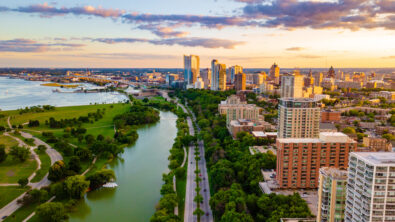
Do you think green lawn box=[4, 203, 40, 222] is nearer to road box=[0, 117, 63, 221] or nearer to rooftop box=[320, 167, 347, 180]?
road box=[0, 117, 63, 221]

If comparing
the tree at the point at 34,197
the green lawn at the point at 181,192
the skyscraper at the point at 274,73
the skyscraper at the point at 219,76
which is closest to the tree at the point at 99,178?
the tree at the point at 34,197

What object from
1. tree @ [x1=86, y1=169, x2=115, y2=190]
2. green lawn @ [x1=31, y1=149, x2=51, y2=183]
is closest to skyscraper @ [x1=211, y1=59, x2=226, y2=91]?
green lawn @ [x1=31, y1=149, x2=51, y2=183]

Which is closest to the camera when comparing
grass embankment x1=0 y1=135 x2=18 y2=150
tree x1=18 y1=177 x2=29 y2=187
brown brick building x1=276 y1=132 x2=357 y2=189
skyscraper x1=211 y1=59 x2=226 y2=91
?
brown brick building x1=276 y1=132 x2=357 y2=189

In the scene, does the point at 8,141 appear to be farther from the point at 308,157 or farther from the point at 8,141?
the point at 308,157

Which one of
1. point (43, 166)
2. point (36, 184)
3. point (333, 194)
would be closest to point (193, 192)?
point (333, 194)

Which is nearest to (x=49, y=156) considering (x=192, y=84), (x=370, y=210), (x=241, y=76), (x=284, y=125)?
(x=284, y=125)

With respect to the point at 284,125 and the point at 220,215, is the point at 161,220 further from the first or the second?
the point at 284,125

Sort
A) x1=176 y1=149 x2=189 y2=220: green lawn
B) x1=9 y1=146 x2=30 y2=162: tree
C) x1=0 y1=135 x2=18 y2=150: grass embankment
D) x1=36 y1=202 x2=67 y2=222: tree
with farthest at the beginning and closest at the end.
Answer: x1=0 y1=135 x2=18 y2=150: grass embankment, x1=9 y1=146 x2=30 y2=162: tree, x1=176 y1=149 x2=189 y2=220: green lawn, x1=36 y1=202 x2=67 y2=222: tree
